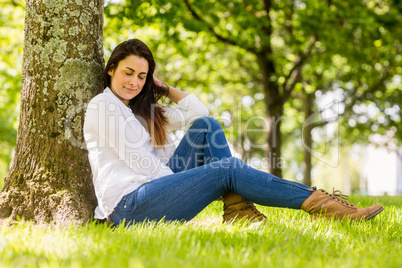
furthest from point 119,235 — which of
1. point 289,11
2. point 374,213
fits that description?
point 289,11

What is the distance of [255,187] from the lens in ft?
9.18

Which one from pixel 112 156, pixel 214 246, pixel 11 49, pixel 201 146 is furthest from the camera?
pixel 11 49

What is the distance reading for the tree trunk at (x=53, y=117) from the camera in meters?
2.92

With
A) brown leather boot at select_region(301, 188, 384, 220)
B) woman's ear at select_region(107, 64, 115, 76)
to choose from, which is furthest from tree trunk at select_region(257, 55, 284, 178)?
woman's ear at select_region(107, 64, 115, 76)

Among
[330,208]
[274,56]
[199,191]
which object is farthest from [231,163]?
[274,56]

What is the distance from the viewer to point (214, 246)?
2137mm

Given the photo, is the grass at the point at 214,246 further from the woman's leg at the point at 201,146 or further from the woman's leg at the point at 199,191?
the woman's leg at the point at 201,146

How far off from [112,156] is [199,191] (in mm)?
752

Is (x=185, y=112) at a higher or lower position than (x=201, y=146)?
higher

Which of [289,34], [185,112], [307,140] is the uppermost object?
[289,34]

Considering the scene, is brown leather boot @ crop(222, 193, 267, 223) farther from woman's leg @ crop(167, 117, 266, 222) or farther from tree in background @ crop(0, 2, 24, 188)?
tree in background @ crop(0, 2, 24, 188)

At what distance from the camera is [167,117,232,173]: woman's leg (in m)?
3.25

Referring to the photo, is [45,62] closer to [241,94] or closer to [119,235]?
[119,235]

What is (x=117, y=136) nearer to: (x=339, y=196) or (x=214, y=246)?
(x=214, y=246)
